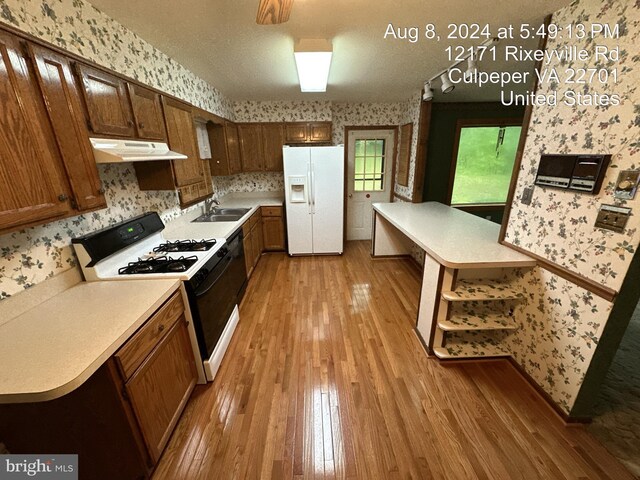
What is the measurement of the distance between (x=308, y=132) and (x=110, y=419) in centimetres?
399

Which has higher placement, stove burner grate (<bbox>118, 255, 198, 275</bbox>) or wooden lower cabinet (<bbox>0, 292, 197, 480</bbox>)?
stove burner grate (<bbox>118, 255, 198, 275</bbox>)

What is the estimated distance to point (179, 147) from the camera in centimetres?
218

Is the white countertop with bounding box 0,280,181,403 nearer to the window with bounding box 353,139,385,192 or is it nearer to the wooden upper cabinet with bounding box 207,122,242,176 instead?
the wooden upper cabinet with bounding box 207,122,242,176

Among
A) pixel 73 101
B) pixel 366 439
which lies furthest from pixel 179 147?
pixel 366 439

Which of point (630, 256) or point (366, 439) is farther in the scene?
point (366, 439)

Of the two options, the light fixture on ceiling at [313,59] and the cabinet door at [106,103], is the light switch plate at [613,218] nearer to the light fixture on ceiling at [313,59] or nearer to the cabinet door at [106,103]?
the light fixture on ceiling at [313,59]

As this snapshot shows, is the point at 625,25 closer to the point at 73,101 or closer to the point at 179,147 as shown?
the point at 73,101

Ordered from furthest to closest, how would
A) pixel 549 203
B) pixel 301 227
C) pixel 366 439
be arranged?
pixel 301 227 < pixel 549 203 < pixel 366 439

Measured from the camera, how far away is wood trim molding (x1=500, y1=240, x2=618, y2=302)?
4.04 feet

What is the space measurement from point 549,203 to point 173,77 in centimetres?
329

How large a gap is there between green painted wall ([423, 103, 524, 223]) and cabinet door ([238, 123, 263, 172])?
2.71 m

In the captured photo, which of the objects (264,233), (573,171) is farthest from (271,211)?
(573,171)

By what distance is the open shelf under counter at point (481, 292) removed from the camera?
5.88 ft

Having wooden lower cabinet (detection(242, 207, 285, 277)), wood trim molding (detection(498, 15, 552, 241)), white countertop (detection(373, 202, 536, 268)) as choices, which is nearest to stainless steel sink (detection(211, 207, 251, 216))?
wooden lower cabinet (detection(242, 207, 285, 277))
